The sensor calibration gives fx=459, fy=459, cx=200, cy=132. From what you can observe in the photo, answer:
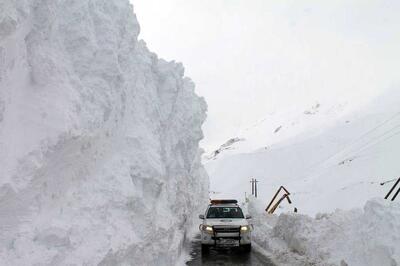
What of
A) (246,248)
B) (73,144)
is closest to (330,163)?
(246,248)

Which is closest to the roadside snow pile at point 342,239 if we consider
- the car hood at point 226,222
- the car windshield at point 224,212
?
the car hood at point 226,222

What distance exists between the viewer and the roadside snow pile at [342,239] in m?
9.68

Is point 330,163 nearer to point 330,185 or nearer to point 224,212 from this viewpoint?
point 330,185

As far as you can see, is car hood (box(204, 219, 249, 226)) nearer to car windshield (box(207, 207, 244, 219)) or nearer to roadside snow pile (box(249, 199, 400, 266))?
car windshield (box(207, 207, 244, 219))

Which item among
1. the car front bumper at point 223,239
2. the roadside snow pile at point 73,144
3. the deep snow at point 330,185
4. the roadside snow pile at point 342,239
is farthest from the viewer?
the car front bumper at point 223,239

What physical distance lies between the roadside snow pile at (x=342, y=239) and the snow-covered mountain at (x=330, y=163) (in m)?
17.5

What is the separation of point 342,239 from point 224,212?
5723 millimetres

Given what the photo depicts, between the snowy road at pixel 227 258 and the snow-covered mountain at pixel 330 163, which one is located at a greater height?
the snow-covered mountain at pixel 330 163

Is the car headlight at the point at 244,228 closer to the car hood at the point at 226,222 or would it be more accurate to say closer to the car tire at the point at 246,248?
the car hood at the point at 226,222

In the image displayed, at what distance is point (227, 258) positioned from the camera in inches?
544

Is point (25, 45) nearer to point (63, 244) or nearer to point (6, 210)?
point (6, 210)

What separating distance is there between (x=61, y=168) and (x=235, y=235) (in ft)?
29.8

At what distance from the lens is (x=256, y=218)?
2400 cm

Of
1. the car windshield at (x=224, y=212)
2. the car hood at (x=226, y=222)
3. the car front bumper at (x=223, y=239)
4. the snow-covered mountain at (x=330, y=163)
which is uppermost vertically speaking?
the snow-covered mountain at (x=330, y=163)
